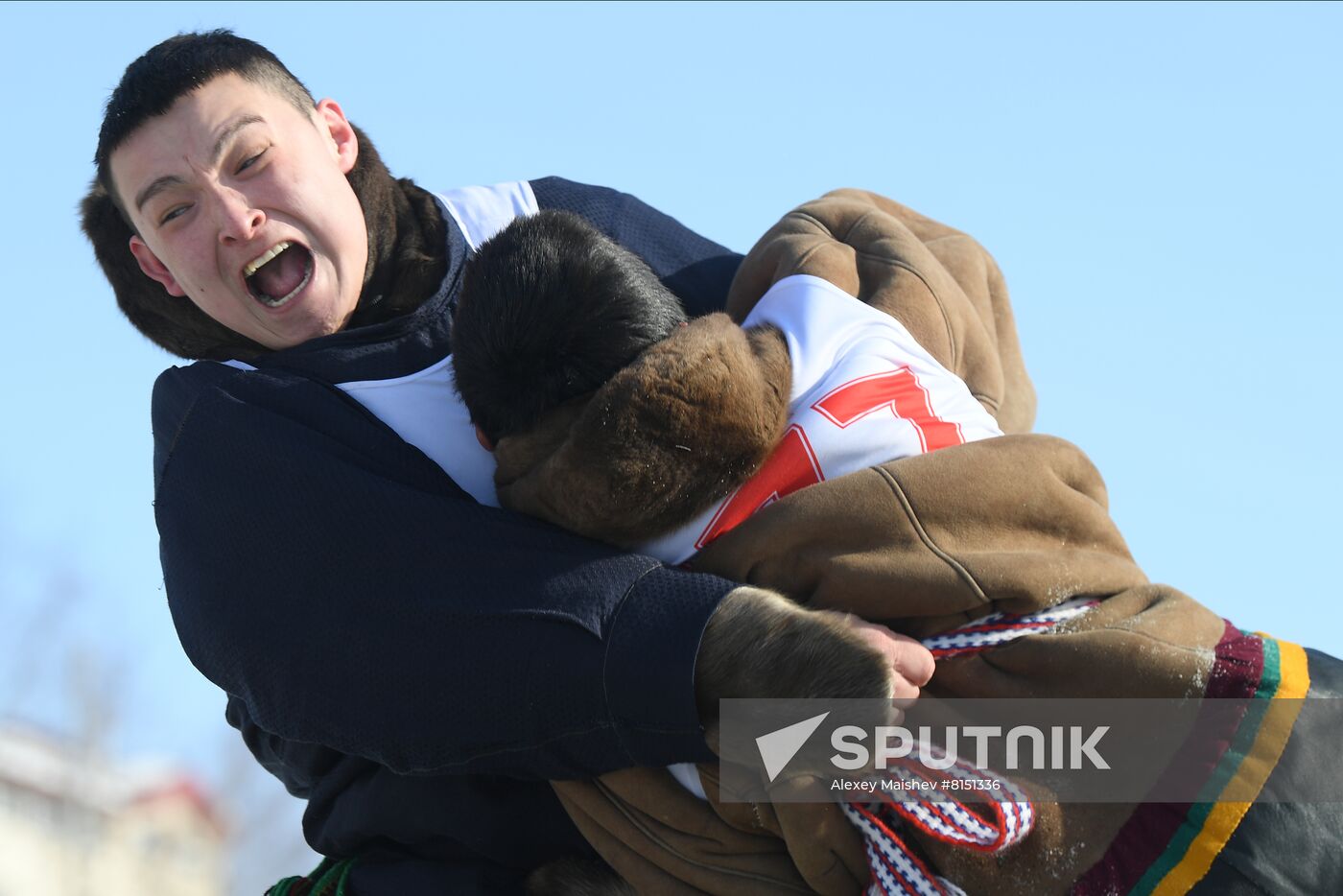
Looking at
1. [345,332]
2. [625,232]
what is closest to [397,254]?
[345,332]

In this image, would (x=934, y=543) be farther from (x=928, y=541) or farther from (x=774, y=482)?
(x=774, y=482)

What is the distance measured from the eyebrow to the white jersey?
3.17ft

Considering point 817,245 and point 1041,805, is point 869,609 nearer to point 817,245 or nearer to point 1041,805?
point 1041,805

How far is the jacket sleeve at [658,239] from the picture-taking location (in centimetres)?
304

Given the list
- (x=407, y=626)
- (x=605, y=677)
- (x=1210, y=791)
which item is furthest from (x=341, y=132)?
(x=1210, y=791)

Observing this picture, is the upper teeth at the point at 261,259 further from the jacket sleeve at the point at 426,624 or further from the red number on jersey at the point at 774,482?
the red number on jersey at the point at 774,482

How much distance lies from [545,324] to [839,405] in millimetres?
425

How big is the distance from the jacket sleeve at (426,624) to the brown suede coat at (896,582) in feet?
0.26

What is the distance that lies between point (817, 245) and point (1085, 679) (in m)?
0.92

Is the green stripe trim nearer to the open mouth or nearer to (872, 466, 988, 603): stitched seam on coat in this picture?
(872, 466, 988, 603): stitched seam on coat

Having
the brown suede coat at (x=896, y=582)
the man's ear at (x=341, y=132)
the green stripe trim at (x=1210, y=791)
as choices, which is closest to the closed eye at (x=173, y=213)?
the man's ear at (x=341, y=132)

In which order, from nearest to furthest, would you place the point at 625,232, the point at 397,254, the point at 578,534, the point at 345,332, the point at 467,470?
the point at 578,534 < the point at 467,470 < the point at 345,332 < the point at 397,254 < the point at 625,232

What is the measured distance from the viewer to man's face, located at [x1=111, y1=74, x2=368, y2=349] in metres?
2.73

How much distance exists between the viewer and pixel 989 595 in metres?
2.10
